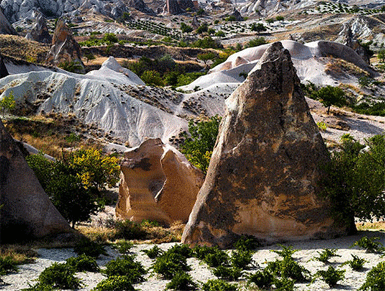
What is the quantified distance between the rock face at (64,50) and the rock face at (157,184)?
48.4 m

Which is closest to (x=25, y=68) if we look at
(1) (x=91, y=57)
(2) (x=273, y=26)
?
(1) (x=91, y=57)

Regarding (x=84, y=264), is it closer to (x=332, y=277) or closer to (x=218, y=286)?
(x=218, y=286)

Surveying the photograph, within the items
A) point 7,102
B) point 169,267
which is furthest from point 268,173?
point 7,102

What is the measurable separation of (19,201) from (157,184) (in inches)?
331

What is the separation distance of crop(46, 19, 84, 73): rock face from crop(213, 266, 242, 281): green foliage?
60683 mm

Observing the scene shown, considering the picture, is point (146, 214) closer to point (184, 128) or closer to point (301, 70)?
point (184, 128)

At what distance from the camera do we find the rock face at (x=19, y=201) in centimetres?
1355

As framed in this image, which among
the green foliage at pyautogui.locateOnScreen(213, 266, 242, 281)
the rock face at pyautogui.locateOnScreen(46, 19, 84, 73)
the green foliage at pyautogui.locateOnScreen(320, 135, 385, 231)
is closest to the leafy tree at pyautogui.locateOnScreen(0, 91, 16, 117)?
the rock face at pyautogui.locateOnScreen(46, 19, 84, 73)

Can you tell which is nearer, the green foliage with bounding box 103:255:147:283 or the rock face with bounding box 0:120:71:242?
the green foliage with bounding box 103:255:147:283

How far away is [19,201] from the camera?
1377cm

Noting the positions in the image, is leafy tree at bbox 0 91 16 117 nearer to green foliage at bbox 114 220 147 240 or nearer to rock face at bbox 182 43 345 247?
green foliage at bbox 114 220 147 240

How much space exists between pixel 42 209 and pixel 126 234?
11.8 ft

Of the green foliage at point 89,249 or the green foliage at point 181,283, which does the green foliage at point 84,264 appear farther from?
the green foliage at point 181,283

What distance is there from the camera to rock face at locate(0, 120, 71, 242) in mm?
13555
